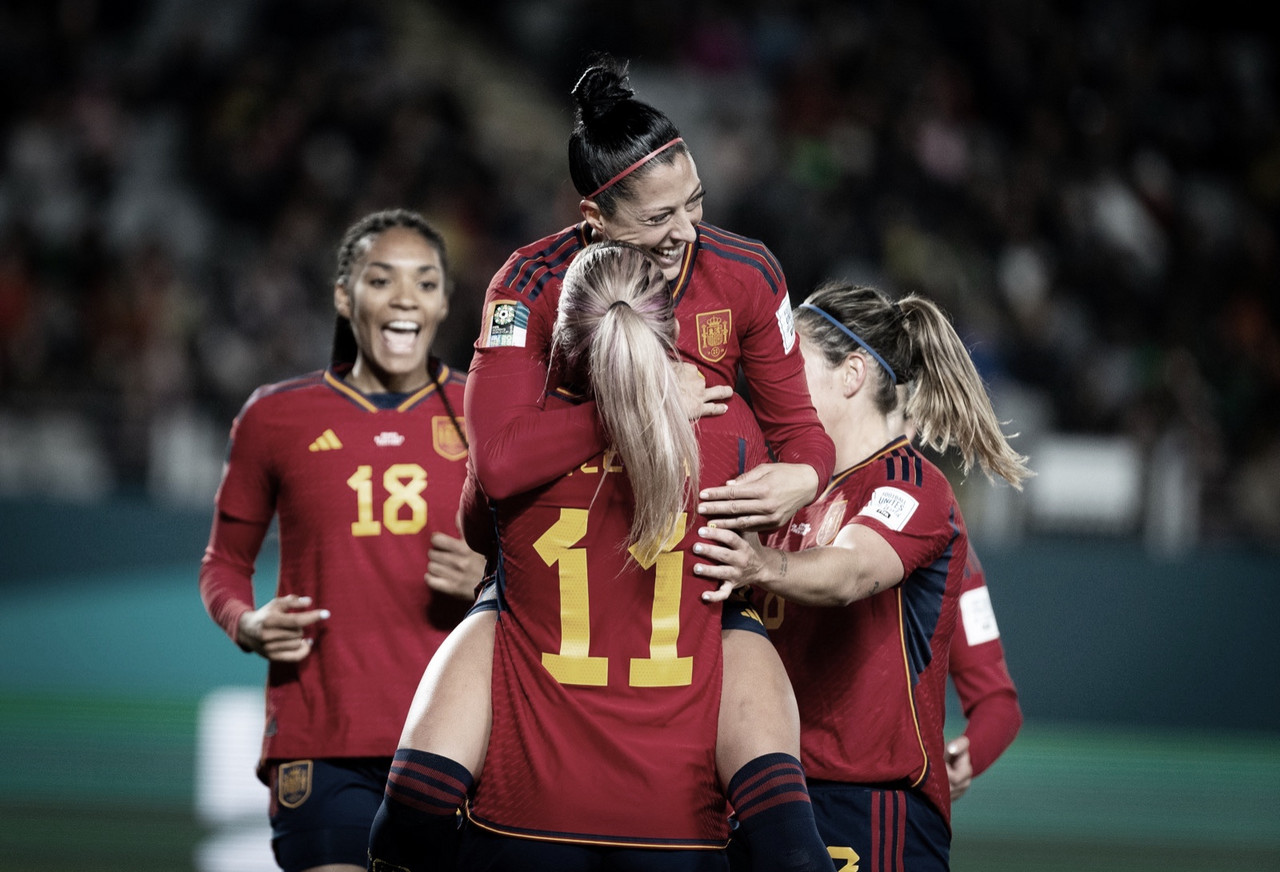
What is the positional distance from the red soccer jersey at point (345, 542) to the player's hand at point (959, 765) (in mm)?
1217

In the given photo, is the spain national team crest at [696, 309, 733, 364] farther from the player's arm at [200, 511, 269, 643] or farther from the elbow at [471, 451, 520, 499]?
the player's arm at [200, 511, 269, 643]

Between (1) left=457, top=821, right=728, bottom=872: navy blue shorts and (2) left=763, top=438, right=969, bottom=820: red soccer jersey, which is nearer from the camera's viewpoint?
(1) left=457, top=821, right=728, bottom=872: navy blue shorts

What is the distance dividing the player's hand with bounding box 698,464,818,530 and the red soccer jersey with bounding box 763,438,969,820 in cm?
30

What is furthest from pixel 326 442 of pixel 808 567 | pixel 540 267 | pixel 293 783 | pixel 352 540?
pixel 808 567

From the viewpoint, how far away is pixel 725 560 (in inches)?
98.1

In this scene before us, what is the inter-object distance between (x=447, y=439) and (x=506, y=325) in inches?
45.5

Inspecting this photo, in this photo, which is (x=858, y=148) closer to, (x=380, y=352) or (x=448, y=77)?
(x=448, y=77)

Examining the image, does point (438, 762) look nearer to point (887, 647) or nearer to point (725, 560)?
point (725, 560)

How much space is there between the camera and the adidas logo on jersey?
358 cm

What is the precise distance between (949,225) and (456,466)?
27.2ft

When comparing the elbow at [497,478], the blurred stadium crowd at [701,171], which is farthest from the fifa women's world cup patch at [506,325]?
the blurred stadium crowd at [701,171]

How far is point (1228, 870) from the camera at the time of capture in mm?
5793

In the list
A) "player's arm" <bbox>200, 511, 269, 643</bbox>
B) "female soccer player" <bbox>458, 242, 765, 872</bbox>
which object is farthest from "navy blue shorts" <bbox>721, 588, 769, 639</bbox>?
"player's arm" <bbox>200, 511, 269, 643</bbox>

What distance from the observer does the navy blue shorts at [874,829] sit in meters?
2.84
